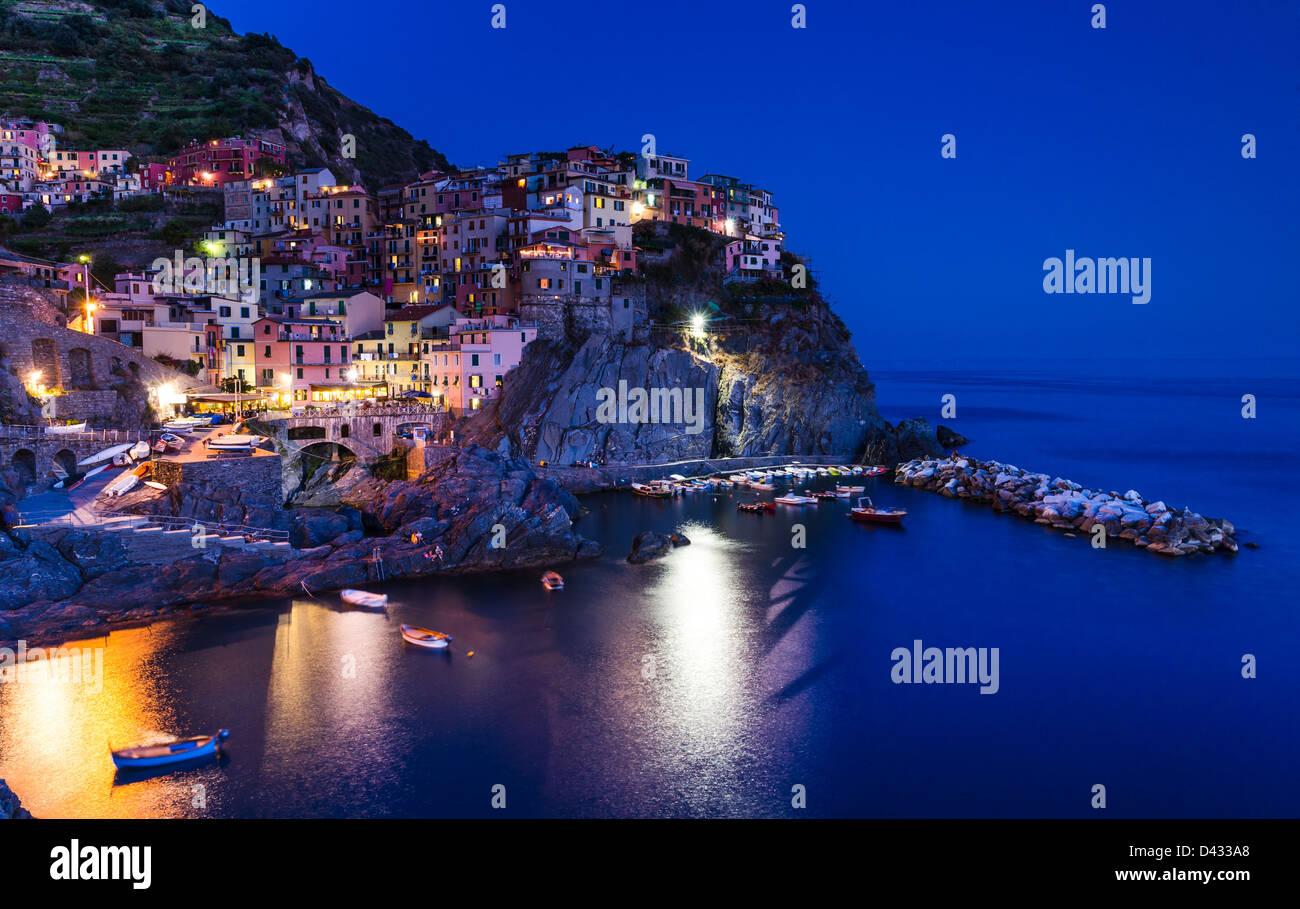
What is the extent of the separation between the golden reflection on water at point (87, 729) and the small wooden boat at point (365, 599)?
5.25 m

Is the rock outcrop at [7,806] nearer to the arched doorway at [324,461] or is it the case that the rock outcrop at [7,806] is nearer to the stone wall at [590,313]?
the arched doorway at [324,461]

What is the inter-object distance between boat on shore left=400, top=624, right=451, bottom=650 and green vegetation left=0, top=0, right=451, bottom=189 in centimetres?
6875

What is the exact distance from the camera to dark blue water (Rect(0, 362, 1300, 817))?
15719 millimetres

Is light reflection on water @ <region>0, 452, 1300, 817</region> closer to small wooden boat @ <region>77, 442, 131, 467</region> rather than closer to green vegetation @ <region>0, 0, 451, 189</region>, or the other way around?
small wooden boat @ <region>77, 442, 131, 467</region>

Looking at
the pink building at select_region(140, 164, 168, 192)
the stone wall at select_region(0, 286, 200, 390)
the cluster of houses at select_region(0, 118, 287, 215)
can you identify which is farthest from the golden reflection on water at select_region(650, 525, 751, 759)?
the pink building at select_region(140, 164, 168, 192)

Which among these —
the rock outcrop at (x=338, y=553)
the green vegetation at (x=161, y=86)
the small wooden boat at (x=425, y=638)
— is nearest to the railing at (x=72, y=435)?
the rock outcrop at (x=338, y=553)

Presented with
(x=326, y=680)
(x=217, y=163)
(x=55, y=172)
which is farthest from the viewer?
(x=55, y=172)

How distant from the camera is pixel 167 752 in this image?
16.2 meters

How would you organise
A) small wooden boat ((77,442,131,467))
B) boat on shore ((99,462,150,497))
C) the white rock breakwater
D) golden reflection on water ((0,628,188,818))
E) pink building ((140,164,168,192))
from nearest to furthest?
golden reflection on water ((0,628,188,818)) < boat on shore ((99,462,150,497)) < small wooden boat ((77,442,131,467)) < the white rock breakwater < pink building ((140,164,168,192))

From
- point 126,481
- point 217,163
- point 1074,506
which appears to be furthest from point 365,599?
point 217,163

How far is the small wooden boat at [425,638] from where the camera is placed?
889 inches

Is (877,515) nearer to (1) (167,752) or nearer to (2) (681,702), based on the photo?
(2) (681,702)

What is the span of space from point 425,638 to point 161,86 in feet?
301
